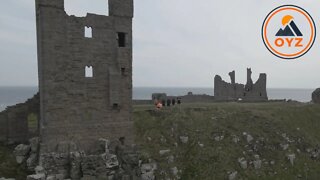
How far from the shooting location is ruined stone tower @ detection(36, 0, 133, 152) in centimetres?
1989

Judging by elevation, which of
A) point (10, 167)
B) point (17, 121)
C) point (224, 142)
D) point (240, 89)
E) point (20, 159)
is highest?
point (240, 89)

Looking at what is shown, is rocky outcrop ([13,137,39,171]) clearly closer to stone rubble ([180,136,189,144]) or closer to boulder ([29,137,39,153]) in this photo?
boulder ([29,137,39,153])

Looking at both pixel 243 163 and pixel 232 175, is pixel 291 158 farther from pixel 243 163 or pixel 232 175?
pixel 232 175

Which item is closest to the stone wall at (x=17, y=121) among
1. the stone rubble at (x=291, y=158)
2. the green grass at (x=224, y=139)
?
the green grass at (x=224, y=139)

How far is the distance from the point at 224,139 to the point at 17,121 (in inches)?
621

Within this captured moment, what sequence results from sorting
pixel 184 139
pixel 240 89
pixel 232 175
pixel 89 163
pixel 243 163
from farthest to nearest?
pixel 240 89 → pixel 184 139 → pixel 243 163 → pixel 232 175 → pixel 89 163

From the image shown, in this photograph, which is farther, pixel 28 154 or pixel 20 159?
pixel 28 154

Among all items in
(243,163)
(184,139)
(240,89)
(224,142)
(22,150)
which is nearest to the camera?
(22,150)

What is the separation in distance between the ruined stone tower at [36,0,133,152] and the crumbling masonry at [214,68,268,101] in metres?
27.8

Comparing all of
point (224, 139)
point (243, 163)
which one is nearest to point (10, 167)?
point (224, 139)

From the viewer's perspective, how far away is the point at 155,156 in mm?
24141

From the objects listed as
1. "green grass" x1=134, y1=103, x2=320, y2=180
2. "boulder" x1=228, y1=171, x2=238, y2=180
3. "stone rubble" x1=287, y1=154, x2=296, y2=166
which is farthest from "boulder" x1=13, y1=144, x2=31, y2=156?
"stone rubble" x1=287, y1=154, x2=296, y2=166

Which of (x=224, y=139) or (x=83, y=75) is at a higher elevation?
(x=83, y=75)

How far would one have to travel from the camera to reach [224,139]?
27.1 metres
